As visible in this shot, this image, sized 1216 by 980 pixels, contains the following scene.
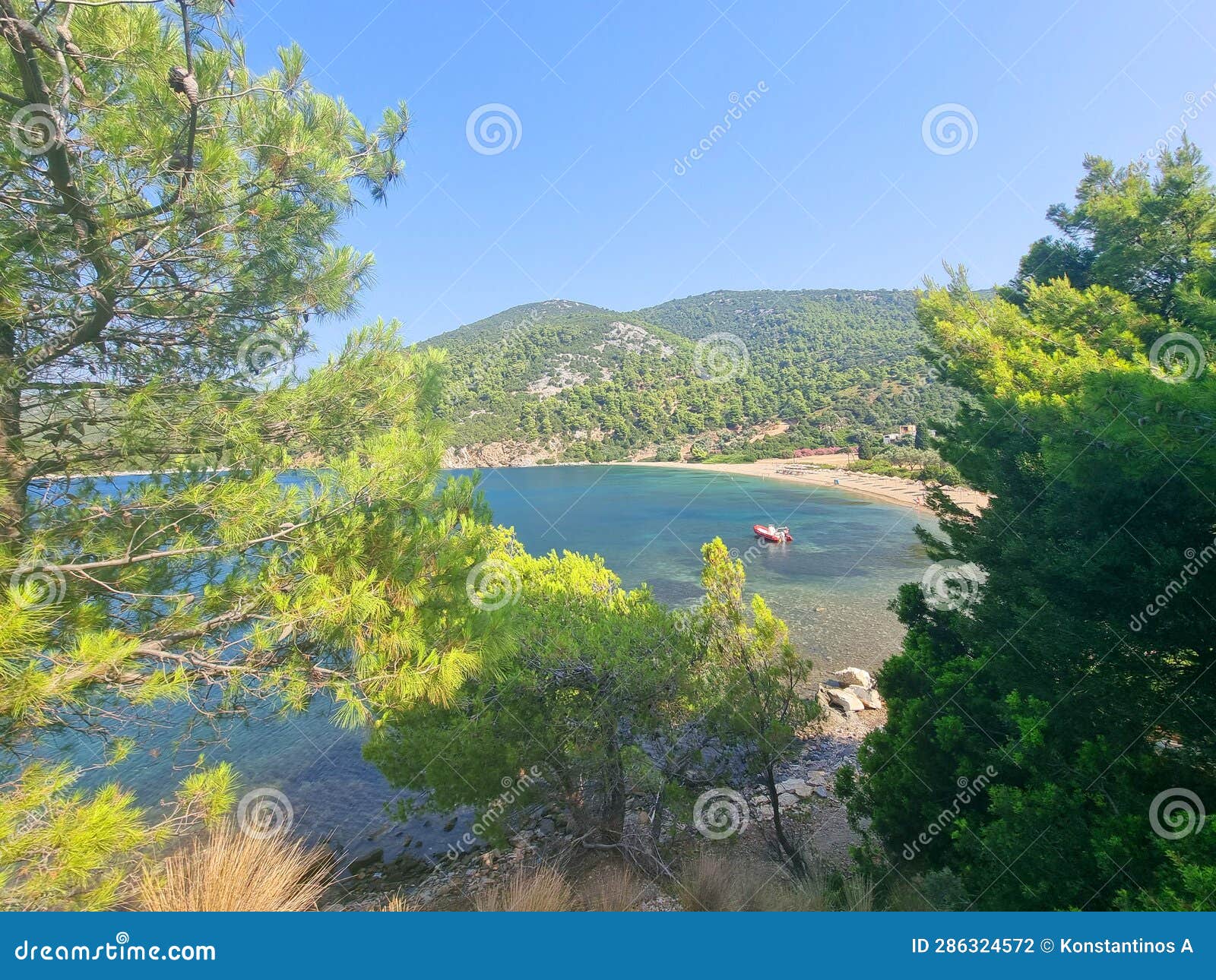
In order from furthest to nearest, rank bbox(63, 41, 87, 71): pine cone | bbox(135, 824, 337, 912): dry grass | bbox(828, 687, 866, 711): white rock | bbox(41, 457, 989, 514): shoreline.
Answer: bbox(41, 457, 989, 514): shoreline < bbox(828, 687, 866, 711): white rock < bbox(135, 824, 337, 912): dry grass < bbox(63, 41, 87, 71): pine cone

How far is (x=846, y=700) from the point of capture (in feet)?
41.9

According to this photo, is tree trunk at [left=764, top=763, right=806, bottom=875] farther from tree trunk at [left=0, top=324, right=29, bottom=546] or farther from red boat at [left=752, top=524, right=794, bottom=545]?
red boat at [left=752, top=524, right=794, bottom=545]

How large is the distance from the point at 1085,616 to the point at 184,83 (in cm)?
790

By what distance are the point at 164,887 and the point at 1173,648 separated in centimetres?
753

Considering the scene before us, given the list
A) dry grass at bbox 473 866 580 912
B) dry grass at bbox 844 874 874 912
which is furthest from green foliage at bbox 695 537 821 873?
dry grass at bbox 473 866 580 912

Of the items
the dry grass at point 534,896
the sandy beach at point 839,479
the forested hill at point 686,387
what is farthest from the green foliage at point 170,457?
the forested hill at point 686,387

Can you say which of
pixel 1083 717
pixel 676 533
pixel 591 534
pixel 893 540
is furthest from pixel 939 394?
pixel 1083 717

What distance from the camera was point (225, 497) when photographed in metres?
3.12

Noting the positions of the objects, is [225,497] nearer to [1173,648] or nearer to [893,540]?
[1173,648]

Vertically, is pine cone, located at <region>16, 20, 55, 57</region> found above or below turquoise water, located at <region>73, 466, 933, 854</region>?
above

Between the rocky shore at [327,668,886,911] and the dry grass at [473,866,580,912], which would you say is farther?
the rocky shore at [327,668,886,911]

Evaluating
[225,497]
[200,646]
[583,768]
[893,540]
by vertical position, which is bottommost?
[893,540]

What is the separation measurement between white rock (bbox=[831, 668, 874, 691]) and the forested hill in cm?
5642

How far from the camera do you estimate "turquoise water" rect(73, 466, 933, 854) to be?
9.55 m
